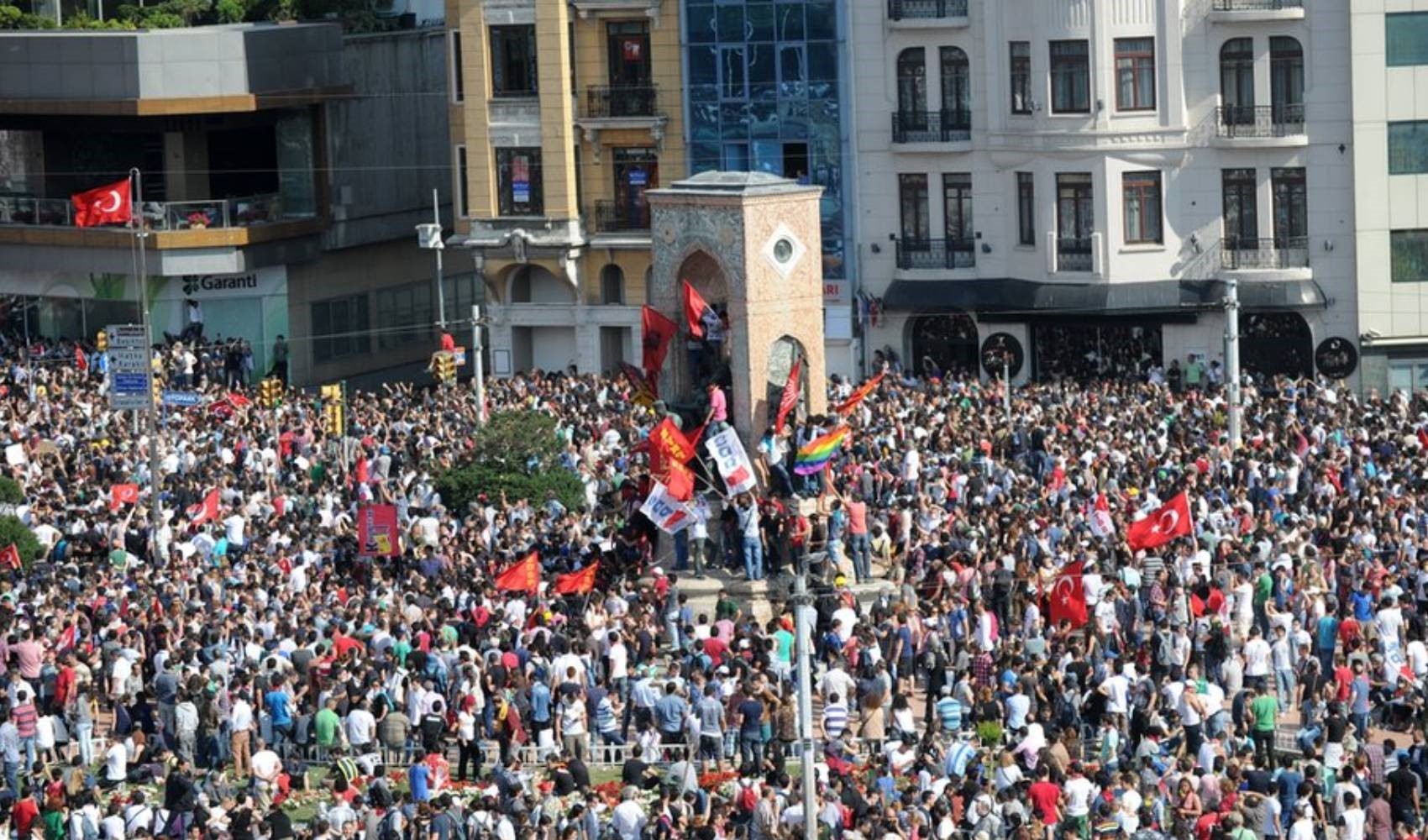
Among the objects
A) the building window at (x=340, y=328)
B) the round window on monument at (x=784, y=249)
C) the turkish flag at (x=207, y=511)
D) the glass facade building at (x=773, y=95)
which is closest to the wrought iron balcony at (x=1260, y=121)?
the glass facade building at (x=773, y=95)

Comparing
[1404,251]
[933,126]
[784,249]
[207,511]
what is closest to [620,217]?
[933,126]

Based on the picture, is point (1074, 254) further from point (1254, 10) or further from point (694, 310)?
point (694, 310)

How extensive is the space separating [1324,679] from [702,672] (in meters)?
7.77

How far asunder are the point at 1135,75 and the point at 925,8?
4662 millimetres

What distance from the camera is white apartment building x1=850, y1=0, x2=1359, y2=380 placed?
2854 inches

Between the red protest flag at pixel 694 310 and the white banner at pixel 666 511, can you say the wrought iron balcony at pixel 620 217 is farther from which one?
the white banner at pixel 666 511

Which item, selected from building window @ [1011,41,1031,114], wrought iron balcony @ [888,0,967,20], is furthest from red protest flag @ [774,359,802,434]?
wrought iron balcony @ [888,0,967,20]

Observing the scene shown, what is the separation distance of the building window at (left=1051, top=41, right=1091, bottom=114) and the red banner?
850 inches

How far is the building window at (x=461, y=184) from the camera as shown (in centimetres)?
7994

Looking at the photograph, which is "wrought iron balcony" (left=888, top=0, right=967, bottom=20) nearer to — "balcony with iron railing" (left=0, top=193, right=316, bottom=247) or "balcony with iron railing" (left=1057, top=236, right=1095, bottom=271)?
"balcony with iron railing" (left=1057, top=236, right=1095, bottom=271)

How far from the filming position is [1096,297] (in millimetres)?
73438

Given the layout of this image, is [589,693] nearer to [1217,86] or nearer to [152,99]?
[1217,86]

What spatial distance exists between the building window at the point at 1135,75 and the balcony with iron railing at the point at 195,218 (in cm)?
2061

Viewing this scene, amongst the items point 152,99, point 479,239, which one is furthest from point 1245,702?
point 152,99
